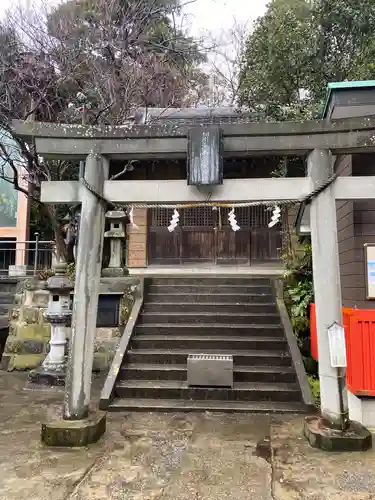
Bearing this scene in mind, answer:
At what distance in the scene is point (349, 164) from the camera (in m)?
5.86

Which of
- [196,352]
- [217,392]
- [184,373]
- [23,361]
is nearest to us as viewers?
[217,392]

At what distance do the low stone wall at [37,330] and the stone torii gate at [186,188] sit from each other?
3729 mm

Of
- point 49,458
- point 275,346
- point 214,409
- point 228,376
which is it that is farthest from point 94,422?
point 275,346

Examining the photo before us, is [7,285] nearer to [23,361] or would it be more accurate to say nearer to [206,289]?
[23,361]

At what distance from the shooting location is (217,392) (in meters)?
6.22

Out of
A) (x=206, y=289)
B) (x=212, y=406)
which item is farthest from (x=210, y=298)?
(x=212, y=406)

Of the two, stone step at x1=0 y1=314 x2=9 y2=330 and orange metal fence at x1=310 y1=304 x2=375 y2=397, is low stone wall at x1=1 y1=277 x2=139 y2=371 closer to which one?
stone step at x1=0 y1=314 x2=9 y2=330

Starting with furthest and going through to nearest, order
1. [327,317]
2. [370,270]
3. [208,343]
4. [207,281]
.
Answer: [207,281] → [208,343] → [370,270] → [327,317]

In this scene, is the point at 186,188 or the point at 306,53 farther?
the point at 306,53

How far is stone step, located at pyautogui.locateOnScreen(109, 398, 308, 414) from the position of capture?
19.0ft

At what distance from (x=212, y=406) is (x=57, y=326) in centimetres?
377

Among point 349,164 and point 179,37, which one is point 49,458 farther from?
point 179,37

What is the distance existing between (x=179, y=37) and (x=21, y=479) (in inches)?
559

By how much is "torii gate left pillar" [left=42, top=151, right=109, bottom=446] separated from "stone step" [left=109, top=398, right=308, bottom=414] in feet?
3.27
